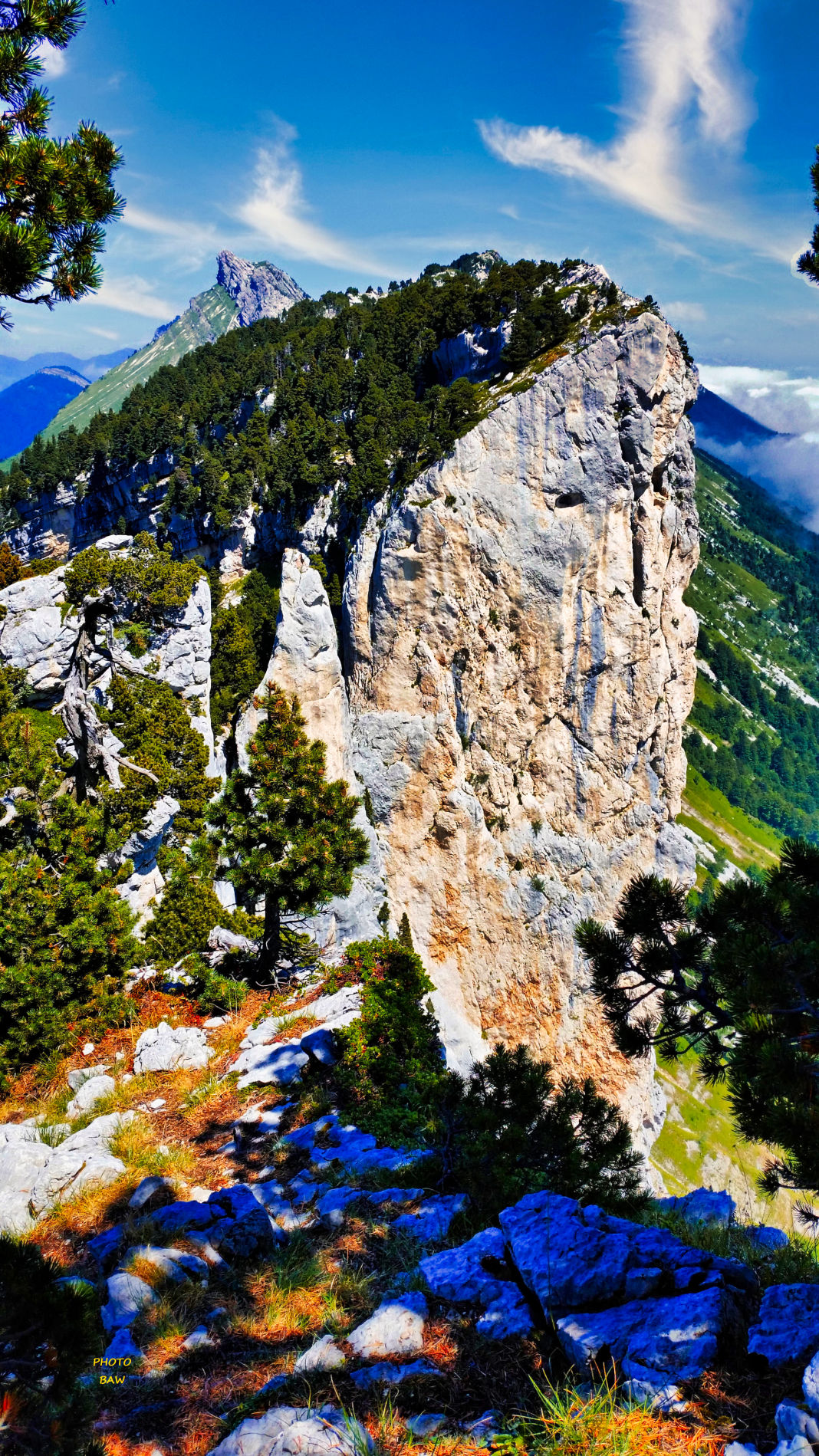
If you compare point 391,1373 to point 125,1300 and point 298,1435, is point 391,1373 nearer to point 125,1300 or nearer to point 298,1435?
point 298,1435

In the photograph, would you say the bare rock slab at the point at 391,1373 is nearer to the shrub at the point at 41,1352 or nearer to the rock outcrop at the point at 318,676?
the shrub at the point at 41,1352

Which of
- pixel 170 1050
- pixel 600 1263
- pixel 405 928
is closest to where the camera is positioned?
pixel 600 1263

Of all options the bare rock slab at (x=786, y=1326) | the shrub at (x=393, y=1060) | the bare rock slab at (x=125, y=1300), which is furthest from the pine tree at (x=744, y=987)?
the bare rock slab at (x=125, y=1300)

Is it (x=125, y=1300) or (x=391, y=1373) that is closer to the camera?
(x=391, y=1373)

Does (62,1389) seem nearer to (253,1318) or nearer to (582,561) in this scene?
(253,1318)

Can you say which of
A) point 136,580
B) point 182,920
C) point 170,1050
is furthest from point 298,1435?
point 136,580

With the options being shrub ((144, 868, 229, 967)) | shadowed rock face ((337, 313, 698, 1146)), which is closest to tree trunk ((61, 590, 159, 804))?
shrub ((144, 868, 229, 967))
